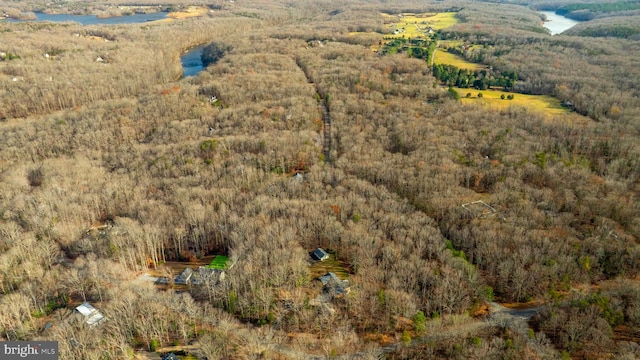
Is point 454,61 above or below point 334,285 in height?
above

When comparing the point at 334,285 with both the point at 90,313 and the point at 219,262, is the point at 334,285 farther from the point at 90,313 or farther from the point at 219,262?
the point at 90,313

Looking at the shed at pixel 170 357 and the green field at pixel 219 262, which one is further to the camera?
the green field at pixel 219 262

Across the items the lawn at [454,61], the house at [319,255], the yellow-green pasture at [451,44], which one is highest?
the yellow-green pasture at [451,44]

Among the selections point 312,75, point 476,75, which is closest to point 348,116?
point 312,75

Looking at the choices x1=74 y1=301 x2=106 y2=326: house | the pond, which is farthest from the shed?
the pond

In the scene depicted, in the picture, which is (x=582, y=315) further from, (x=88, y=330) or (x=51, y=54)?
(x=51, y=54)

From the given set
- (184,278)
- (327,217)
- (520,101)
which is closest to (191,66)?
(520,101)

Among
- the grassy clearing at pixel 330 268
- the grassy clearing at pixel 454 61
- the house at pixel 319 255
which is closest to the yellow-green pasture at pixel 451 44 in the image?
the grassy clearing at pixel 454 61

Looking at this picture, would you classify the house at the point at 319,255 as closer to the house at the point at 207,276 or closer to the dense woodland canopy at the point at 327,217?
the dense woodland canopy at the point at 327,217
